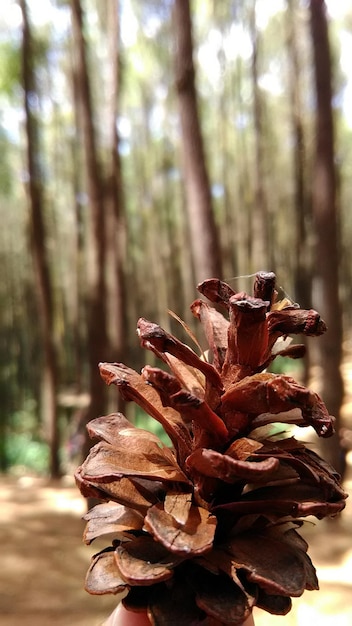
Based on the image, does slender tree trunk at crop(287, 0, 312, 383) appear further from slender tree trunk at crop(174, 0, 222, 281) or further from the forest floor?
slender tree trunk at crop(174, 0, 222, 281)

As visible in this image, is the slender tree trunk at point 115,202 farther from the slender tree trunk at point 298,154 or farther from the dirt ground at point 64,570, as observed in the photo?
the slender tree trunk at point 298,154

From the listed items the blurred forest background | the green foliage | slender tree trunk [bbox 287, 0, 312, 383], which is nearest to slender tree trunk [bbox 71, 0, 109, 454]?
the blurred forest background

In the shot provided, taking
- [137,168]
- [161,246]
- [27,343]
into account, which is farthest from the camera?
[27,343]

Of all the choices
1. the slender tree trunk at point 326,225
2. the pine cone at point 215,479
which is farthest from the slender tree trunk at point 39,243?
the pine cone at point 215,479

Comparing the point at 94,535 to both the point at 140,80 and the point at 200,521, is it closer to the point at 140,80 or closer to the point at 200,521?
the point at 200,521

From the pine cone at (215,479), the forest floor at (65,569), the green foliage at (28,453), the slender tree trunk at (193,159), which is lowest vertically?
the green foliage at (28,453)

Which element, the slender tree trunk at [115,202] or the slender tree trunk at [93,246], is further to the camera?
the slender tree trunk at [115,202]

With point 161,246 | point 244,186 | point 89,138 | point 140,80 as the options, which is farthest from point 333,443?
point 140,80
